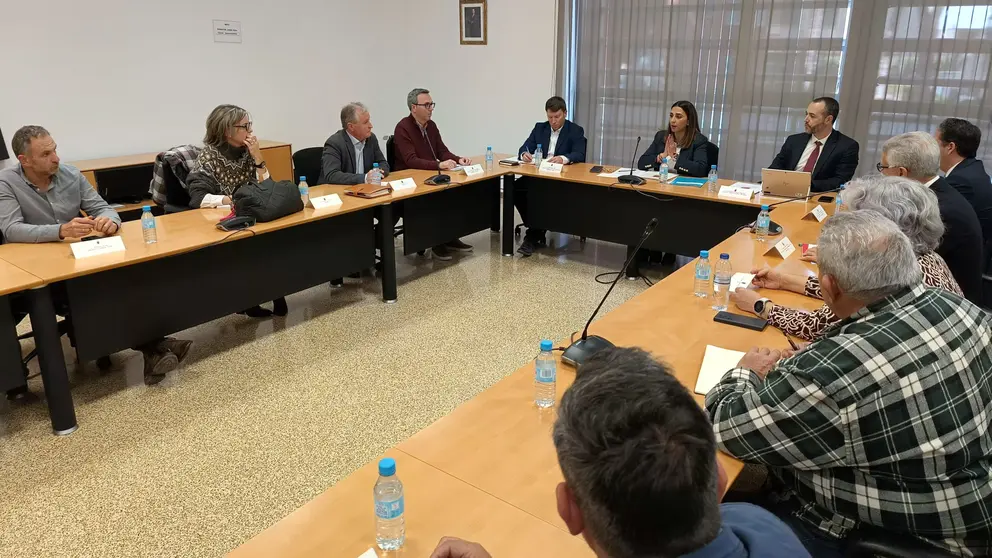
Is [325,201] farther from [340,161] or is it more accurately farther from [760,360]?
[760,360]

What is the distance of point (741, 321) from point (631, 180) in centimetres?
238

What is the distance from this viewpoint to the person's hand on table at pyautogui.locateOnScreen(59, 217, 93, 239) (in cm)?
291

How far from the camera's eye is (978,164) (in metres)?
3.25

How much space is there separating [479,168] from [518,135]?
2010 mm

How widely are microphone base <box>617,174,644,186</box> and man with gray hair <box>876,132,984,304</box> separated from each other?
1.87 metres

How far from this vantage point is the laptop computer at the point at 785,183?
12.7 feet

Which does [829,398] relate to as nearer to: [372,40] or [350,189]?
[350,189]

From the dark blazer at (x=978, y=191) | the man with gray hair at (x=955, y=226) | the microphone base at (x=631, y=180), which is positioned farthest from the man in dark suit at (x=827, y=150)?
the man with gray hair at (x=955, y=226)

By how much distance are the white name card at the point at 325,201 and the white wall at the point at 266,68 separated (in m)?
2.31

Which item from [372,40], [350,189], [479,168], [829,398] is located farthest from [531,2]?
[829,398]

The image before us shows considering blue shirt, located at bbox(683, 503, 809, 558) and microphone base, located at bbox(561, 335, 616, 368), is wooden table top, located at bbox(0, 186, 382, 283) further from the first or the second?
blue shirt, located at bbox(683, 503, 809, 558)

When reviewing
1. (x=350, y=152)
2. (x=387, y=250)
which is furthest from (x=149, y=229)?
(x=350, y=152)

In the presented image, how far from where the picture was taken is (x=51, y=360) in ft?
8.34

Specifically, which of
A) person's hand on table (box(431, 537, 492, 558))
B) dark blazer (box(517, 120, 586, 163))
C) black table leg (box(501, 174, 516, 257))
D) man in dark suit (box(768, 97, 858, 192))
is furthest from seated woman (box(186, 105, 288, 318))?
man in dark suit (box(768, 97, 858, 192))
